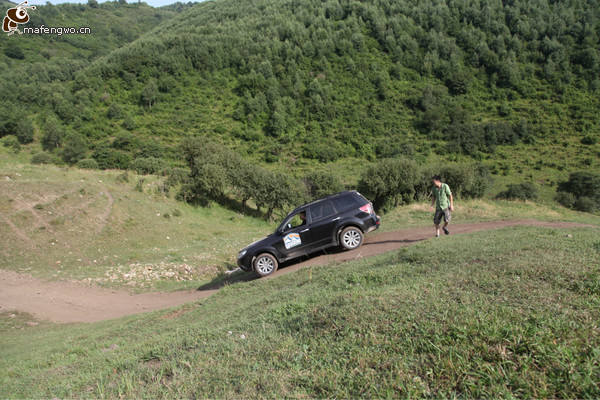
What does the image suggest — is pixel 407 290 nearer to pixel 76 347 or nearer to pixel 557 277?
pixel 557 277

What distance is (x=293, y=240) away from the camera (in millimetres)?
10750

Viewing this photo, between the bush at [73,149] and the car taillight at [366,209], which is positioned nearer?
the car taillight at [366,209]

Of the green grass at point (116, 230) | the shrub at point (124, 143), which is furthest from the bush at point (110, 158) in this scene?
the green grass at point (116, 230)

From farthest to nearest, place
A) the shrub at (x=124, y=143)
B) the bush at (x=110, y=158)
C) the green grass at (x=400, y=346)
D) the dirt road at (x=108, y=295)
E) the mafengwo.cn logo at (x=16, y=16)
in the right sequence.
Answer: the shrub at (x=124, y=143), the bush at (x=110, y=158), the mafengwo.cn logo at (x=16, y=16), the dirt road at (x=108, y=295), the green grass at (x=400, y=346)

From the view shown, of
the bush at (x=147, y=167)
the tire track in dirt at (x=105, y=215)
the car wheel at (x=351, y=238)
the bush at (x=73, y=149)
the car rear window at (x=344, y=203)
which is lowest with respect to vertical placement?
the car wheel at (x=351, y=238)

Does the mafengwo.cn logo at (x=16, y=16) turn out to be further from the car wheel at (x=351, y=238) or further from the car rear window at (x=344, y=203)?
the car wheel at (x=351, y=238)

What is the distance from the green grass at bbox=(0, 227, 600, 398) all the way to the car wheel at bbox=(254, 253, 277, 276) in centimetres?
466

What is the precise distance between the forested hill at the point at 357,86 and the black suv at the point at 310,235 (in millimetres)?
53479

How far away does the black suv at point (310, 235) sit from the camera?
35.2 ft

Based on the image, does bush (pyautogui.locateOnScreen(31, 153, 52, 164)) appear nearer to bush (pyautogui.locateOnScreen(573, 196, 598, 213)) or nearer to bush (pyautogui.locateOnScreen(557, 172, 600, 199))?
bush (pyautogui.locateOnScreen(573, 196, 598, 213))

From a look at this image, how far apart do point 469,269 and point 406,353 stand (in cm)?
248

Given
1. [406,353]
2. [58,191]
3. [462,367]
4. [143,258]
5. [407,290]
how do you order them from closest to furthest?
[462,367] → [406,353] → [407,290] → [143,258] → [58,191]

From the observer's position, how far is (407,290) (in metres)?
4.43

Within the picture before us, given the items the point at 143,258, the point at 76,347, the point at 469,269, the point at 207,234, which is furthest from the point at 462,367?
the point at 207,234
